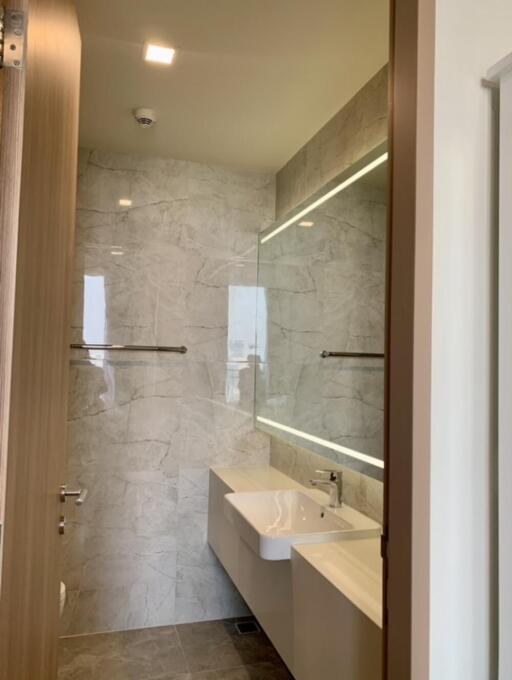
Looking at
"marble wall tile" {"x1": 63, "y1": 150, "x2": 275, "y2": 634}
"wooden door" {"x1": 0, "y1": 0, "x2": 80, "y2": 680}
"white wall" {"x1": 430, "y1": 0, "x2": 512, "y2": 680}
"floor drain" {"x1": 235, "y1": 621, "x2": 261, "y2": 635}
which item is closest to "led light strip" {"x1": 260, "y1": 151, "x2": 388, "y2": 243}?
"marble wall tile" {"x1": 63, "y1": 150, "x2": 275, "y2": 634}

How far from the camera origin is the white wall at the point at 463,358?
3.00 feet

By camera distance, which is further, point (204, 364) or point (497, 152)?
point (204, 364)

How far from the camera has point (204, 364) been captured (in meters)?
2.97

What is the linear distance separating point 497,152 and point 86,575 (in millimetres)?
2755

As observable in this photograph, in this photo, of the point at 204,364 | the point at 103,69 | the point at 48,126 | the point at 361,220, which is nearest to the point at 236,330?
the point at 204,364

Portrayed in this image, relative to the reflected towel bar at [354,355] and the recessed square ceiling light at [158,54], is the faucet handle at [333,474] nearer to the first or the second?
the reflected towel bar at [354,355]

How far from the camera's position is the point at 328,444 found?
Result: 6.89 ft

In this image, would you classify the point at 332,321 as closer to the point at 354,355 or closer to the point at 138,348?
the point at 354,355

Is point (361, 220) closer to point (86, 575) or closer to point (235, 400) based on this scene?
point (235, 400)

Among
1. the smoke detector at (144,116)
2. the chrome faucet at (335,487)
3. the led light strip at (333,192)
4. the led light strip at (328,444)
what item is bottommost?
the chrome faucet at (335,487)

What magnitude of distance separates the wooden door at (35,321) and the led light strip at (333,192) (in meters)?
0.95

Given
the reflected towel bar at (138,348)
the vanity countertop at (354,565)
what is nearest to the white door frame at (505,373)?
the vanity countertop at (354,565)

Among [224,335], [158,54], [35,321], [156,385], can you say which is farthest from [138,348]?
[35,321]

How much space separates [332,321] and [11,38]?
158cm
